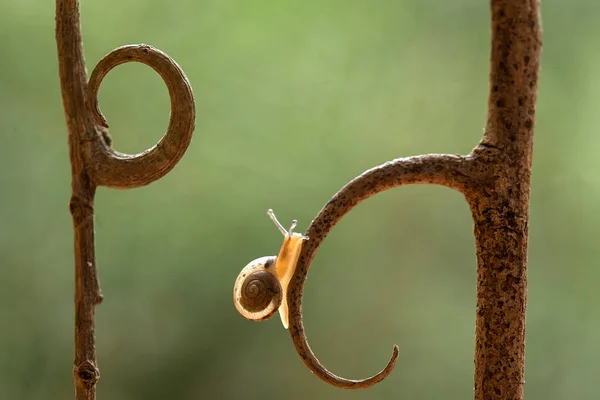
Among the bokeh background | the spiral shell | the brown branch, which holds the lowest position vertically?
the spiral shell

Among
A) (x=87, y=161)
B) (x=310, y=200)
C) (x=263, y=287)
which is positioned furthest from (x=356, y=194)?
(x=310, y=200)

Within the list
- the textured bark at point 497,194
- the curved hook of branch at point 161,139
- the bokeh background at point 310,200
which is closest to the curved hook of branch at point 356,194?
the textured bark at point 497,194

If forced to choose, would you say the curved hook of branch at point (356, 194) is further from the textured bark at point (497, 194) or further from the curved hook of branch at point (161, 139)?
the curved hook of branch at point (161, 139)

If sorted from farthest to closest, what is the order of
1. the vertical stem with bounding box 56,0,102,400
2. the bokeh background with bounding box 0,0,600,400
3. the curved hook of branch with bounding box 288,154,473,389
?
the bokeh background with bounding box 0,0,600,400
the vertical stem with bounding box 56,0,102,400
the curved hook of branch with bounding box 288,154,473,389

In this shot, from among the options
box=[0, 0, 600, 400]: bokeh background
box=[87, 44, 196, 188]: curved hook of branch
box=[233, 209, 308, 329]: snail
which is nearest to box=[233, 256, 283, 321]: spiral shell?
box=[233, 209, 308, 329]: snail

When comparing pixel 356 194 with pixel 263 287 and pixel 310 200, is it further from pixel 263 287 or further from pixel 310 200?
pixel 310 200

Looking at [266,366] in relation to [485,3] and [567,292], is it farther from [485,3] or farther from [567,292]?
[485,3]

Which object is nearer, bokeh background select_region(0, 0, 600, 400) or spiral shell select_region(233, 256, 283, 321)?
spiral shell select_region(233, 256, 283, 321)

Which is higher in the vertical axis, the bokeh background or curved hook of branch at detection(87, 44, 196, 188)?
the bokeh background

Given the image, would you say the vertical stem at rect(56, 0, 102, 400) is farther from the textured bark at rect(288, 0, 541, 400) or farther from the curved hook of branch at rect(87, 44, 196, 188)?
the textured bark at rect(288, 0, 541, 400)
